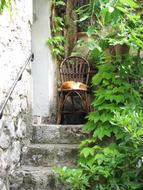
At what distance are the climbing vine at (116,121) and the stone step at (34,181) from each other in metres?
0.14

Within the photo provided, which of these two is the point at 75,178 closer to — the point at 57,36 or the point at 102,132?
the point at 102,132

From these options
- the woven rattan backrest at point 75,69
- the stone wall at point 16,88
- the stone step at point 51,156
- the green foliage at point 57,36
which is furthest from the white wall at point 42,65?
the stone step at point 51,156

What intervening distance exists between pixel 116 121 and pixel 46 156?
3.47 feet

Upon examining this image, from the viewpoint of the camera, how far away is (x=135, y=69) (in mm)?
2559

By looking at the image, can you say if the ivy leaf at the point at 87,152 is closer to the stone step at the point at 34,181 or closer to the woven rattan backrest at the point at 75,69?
the stone step at the point at 34,181

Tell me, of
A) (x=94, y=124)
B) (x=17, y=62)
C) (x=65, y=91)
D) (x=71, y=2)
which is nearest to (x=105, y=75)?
(x=94, y=124)

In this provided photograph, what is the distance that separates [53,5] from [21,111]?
6.11 feet

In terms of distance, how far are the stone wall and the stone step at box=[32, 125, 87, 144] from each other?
162mm

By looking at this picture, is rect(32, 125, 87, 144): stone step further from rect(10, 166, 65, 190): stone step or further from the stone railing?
rect(10, 166, 65, 190): stone step

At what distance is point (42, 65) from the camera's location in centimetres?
385

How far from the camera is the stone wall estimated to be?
2.28m

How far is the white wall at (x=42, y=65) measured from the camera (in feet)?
12.6

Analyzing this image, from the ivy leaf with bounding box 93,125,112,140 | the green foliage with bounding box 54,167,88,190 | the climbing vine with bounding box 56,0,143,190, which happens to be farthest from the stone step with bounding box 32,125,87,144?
the green foliage with bounding box 54,167,88,190

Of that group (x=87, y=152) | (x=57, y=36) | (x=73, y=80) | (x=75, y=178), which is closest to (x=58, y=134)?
(x=87, y=152)
